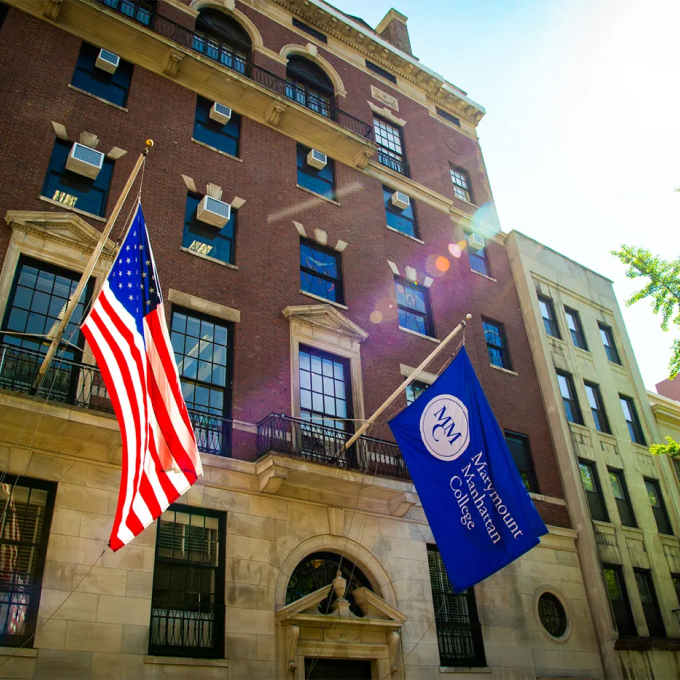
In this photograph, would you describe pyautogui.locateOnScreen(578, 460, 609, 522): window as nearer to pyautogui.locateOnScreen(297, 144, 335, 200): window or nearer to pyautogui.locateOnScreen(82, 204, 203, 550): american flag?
pyautogui.locateOnScreen(297, 144, 335, 200): window

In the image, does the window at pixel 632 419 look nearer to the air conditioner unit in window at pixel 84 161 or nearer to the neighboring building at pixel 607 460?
the neighboring building at pixel 607 460

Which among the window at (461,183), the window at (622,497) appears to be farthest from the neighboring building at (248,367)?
the window at (622,497)

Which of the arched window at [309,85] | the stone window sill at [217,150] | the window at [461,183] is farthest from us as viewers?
the window at [461,183]

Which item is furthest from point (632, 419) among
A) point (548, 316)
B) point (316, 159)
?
point (316, 159)

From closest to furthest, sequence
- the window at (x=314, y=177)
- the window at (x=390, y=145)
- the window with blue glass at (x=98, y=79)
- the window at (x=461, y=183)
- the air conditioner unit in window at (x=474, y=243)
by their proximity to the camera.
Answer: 1. the window with blue glass at (x=98, y=79)
2. the window at (x=314, y=177)
3. the window at (x=390, y=145)
4. the air conditioner unit in window at (x=474, y=243)
5. the window at (x=461, y=183)

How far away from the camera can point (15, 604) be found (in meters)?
11.0

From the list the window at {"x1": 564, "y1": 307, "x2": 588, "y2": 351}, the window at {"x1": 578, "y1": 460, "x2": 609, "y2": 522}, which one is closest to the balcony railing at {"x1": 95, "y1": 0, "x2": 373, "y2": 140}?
the window at {"x1": 564, "y1": 307, "x2": 588, "y2": 351}

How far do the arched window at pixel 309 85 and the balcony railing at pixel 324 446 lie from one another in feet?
40.1

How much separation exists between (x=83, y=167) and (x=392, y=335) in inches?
376

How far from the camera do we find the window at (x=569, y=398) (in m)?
23.8

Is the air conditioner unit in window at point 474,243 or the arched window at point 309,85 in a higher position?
the arched window at point 309,85

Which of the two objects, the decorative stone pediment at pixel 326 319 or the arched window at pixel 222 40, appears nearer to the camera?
the decorative stone pediment at pixel 326 319

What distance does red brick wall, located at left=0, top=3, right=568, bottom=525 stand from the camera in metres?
16.0

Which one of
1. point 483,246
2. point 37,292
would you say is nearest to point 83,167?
point 37,292
